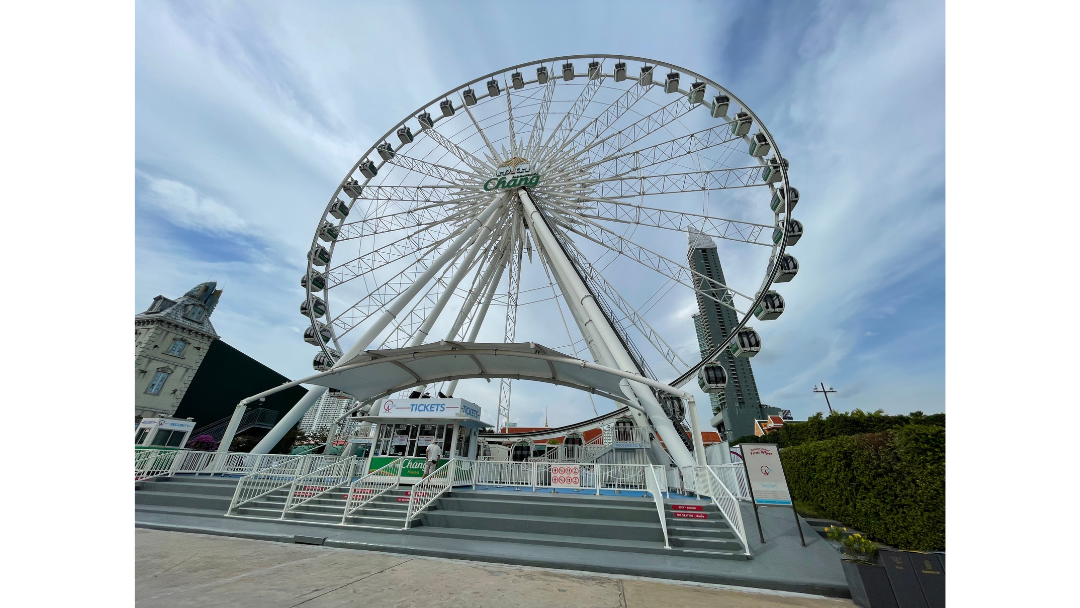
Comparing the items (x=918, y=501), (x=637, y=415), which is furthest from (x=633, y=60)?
(x=918, y=501)

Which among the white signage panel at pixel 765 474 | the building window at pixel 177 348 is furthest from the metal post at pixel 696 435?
the building window at pixel 177 348

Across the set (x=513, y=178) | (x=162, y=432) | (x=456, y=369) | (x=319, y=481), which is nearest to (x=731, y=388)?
(x=513, y=178)

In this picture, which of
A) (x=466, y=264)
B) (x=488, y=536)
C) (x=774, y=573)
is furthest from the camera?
(x=466, y=264)

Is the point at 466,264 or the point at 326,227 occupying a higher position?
the point at 326,227

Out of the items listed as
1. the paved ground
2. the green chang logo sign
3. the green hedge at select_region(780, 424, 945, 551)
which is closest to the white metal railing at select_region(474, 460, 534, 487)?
the paved ground

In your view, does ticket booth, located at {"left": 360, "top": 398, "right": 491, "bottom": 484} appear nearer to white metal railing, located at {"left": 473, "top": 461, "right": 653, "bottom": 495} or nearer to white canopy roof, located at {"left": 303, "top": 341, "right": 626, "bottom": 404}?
white metal railing, located at {"left": 473, "top": 461, "right": 653, "bottom": 495}

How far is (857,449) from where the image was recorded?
825cm

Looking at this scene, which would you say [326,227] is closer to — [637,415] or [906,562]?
[637,415]

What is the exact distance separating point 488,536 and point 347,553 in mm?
2499

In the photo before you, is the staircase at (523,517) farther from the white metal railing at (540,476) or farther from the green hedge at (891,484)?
the green hedge at (891,484)

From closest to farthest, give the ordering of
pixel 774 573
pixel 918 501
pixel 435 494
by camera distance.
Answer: pixel 774 573
pixel 918 501
pixel 435 494

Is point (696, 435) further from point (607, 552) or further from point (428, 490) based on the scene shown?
point (428, 490)

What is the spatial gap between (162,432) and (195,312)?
23500mm

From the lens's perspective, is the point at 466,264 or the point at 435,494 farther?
the point at 466,264
